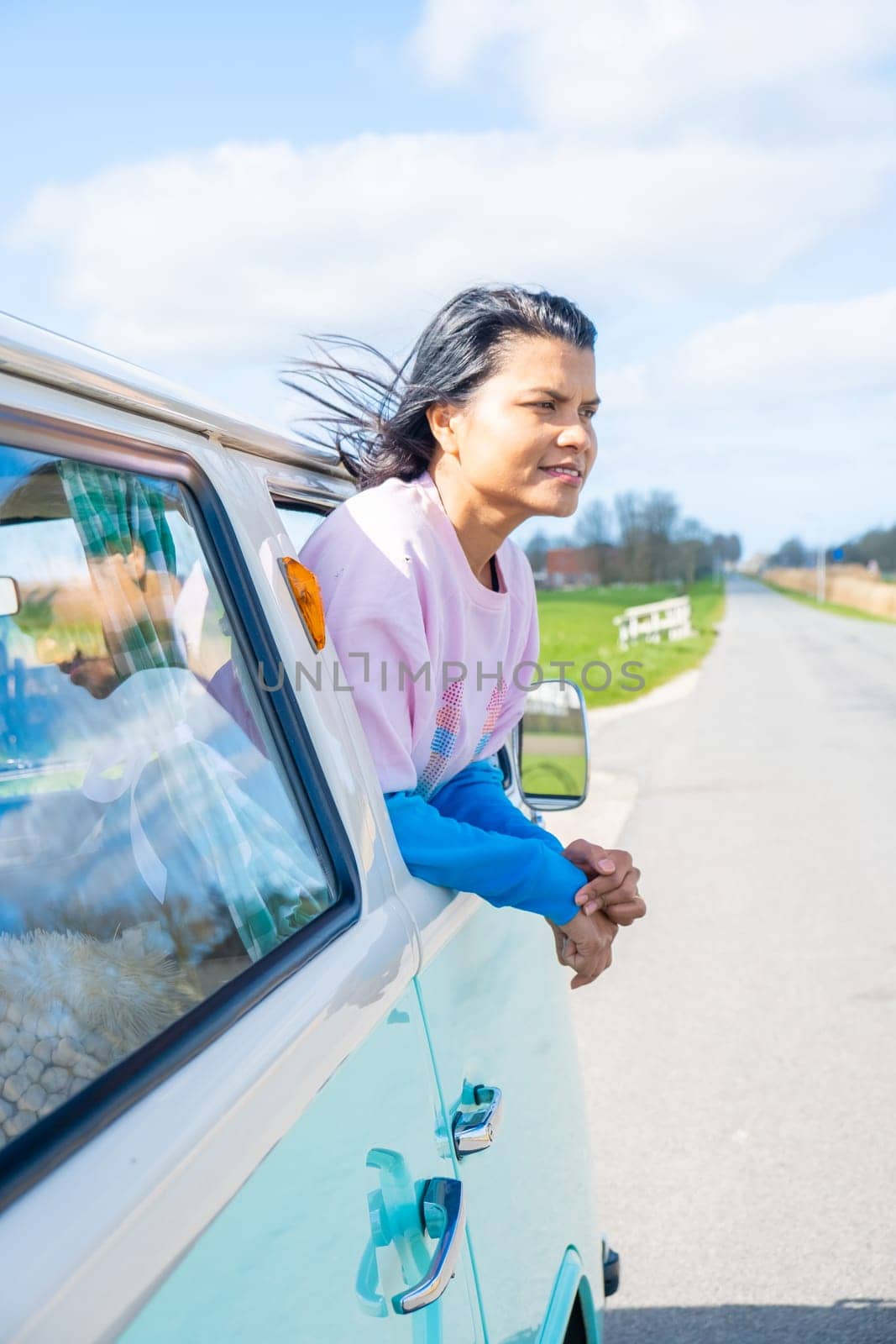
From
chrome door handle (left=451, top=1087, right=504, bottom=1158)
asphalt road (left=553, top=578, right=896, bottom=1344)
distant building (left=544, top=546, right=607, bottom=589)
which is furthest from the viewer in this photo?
distant building (left=544, top=546, right=607, bottom=589)

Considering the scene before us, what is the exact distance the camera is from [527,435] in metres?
1.93

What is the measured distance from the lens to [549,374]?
6.42ft

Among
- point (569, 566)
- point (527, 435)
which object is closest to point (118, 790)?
point (527, 435)

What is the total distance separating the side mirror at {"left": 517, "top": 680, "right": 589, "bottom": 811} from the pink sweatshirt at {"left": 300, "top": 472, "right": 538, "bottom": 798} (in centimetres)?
49

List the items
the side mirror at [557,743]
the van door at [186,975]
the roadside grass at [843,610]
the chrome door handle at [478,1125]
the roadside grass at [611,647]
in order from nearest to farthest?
the van door at [186,975] < the chrome door handle at [478,1125] < the side mirror at [557,743] < the roadside grass at [611,647] < the roadside grass at [843,610]

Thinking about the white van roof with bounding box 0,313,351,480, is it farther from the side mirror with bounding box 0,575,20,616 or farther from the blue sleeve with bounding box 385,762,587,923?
the blue sleeve with bounding box 385,762,587,923

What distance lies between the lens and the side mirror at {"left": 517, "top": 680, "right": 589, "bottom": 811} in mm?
2557

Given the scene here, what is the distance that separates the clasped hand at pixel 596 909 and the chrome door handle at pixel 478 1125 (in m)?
0.33

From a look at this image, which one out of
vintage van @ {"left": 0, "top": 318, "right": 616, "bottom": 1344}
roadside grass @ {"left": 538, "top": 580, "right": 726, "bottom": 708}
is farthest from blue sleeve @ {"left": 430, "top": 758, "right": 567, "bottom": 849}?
roadside grass @ {"left": 538, "top": 580, "right": 726, "bottom": 708}

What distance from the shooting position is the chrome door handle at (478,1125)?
4.26ft

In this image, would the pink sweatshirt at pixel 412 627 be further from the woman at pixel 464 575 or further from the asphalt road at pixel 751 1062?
the asphalt road at pixel 751 1062

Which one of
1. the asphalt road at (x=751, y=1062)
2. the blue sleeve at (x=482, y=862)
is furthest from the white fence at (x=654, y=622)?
the blue sleeve at (x=482, y=862)

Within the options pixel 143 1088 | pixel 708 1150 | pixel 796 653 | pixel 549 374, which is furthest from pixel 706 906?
pixel 796 653

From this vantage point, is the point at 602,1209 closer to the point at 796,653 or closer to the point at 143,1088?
the point at 143,1088
